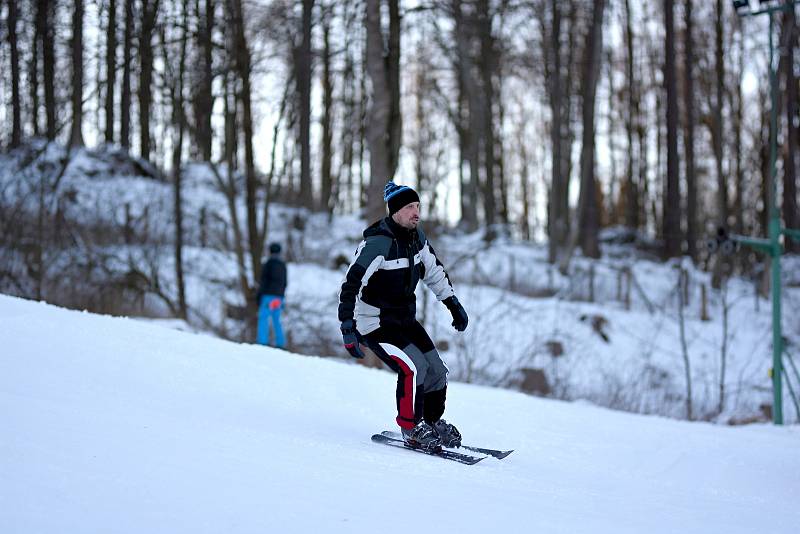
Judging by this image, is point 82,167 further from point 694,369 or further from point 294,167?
point 694,369

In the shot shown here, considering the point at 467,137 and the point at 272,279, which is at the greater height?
the point at 467,137

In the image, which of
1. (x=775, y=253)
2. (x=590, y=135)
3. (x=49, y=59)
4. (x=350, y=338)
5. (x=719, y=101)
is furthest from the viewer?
(x=719, y=101)

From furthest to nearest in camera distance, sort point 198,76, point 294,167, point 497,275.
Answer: point 294,167 < point 497,275 < point 198,76

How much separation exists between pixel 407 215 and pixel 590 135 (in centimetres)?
1954

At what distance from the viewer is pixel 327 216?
84.0 ft

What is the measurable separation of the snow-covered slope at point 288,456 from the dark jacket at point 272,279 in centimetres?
533

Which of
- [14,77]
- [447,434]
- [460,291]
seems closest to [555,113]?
[460,291]

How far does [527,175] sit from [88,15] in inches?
1257

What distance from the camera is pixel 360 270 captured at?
5152 millimetres

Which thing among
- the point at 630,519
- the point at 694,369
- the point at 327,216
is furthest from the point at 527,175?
the point at 630,519

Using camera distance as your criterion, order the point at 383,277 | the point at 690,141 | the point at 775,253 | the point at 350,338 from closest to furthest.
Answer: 1. the point at 350,338
2. the point at 383,277
3. the point at 775,253
4. the point at 690,141

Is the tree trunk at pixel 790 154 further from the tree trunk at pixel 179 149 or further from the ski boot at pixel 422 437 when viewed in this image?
the ski boot at pixel 422 437

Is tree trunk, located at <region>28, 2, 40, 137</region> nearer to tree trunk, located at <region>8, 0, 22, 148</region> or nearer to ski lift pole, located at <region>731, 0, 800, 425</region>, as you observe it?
tree trunk, located at <region>8, 0, 22, 148</region>

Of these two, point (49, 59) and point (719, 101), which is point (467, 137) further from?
point (49, 59)
